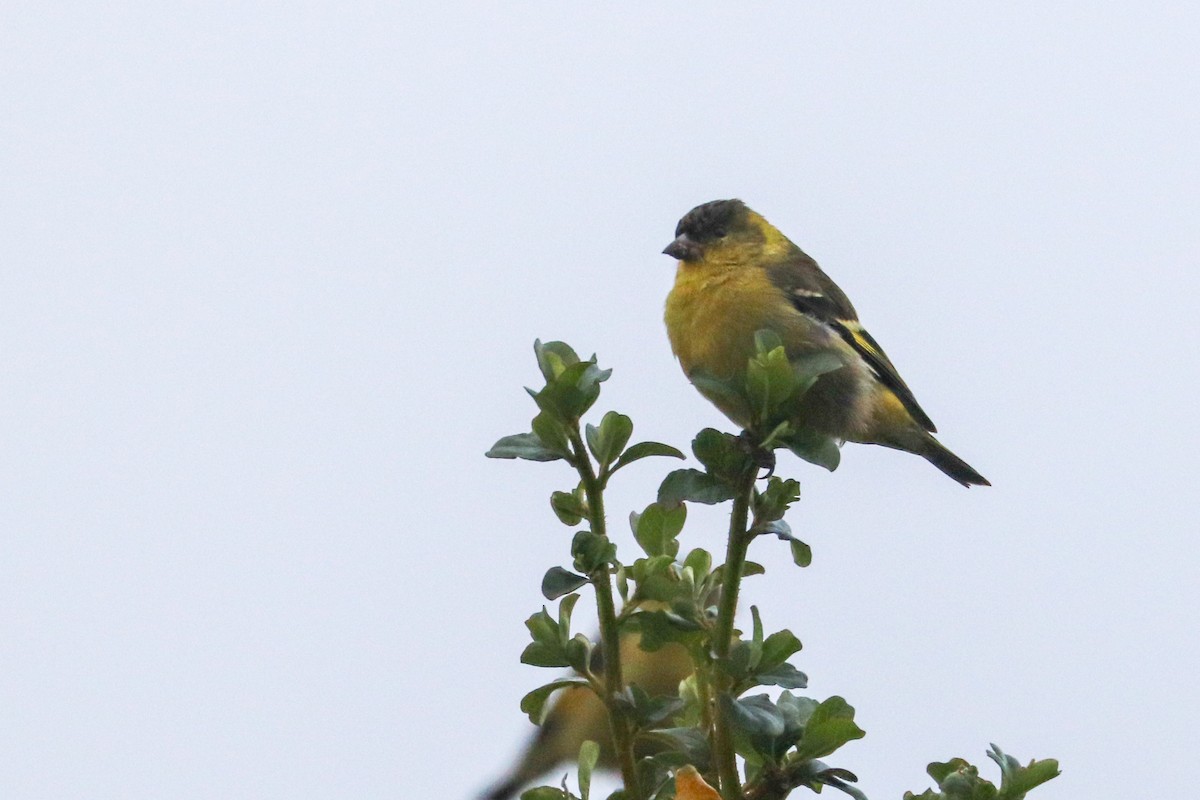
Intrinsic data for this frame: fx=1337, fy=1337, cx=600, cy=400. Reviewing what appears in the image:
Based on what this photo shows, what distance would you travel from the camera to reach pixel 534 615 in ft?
5.28

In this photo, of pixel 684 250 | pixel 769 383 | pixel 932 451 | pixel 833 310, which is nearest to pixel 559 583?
pixel 769 383

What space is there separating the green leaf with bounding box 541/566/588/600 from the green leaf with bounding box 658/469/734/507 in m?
0.16

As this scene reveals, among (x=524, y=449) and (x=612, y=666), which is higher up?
(x=524, y=449)

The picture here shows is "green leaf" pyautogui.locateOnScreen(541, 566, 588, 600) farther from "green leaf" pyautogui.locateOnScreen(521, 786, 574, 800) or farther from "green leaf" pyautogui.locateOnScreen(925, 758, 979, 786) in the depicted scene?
"green leaf" pyautogui.locateOnScreen(925, 758, 979, 786)

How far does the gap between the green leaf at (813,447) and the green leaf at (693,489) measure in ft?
0.32

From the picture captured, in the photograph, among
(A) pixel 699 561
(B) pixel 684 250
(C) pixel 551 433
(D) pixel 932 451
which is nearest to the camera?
(C) pixel 551 433

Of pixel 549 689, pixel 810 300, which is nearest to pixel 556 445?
pixel 549 689

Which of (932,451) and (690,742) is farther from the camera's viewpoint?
(932,451)

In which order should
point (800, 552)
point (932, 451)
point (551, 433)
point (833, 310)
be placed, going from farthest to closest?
point (932, 451) → point (833, 310) → point (800, 552) → point (551, 433)

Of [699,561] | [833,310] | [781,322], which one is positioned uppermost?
[833,310]

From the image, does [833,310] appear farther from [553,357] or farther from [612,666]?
[612,666]

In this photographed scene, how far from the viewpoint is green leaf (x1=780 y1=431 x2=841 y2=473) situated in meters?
1.65

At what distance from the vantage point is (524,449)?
1.63m

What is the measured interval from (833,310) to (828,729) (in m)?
2.92
